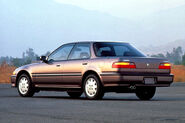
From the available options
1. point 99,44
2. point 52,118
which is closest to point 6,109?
point 52,118

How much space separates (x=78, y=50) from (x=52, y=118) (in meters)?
6.18

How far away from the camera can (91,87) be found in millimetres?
14023

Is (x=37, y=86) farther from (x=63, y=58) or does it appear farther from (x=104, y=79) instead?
(x=104, y=79)

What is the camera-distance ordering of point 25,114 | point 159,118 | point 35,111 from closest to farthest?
1. point 159,118
2. point 25,114
3. point 35,111

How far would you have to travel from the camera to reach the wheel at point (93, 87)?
1379cm

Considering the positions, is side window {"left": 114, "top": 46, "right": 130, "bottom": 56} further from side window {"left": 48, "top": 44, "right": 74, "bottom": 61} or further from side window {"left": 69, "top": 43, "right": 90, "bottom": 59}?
side window {"left": 48, "top": 44, "right": 74, "bottom": 61}

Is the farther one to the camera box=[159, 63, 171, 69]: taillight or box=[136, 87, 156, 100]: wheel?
box=[136, 87, 156, 100]: wheel

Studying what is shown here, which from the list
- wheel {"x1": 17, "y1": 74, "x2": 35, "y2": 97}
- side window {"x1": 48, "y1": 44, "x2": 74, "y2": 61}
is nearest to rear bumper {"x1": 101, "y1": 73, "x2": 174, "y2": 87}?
side window {"x1": 48, "y1": 44, "x2": 74, "y2": 61}

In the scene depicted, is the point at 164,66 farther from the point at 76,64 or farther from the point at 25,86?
the point at 25,86

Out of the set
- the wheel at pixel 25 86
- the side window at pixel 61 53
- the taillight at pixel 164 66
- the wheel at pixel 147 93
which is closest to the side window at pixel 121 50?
the taillight at pixel 164 66

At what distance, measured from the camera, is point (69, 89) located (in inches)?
587

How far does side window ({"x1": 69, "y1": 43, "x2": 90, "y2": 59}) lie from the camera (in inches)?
578

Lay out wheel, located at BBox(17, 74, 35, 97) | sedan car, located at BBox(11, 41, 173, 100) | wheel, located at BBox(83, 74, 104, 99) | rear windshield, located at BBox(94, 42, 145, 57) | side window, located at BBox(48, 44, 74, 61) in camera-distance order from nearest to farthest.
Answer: sedan car, located at BBox(11, 41, 173, 100) < wheel, located at BBox(83, 74, 104, 99) < rear windshield, located at BBox(94, 42, 145, 57) < side window, located at BBox(48, 44, 74, 61) < wheel, located at BBox(17, 74, 35, 97)

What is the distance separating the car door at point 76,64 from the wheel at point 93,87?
35cm
